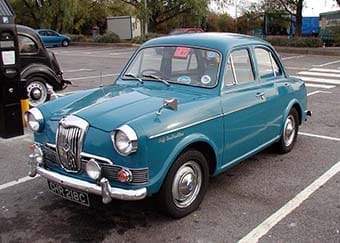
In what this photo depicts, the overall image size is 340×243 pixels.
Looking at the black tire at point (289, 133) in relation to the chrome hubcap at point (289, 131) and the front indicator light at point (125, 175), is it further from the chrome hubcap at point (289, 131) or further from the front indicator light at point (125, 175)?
the front indicator light at point (125, 175)

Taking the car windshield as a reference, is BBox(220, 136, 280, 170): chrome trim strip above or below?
below

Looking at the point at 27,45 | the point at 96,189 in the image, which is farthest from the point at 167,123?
the point at 27,45

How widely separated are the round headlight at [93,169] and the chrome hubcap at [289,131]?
3.06 m

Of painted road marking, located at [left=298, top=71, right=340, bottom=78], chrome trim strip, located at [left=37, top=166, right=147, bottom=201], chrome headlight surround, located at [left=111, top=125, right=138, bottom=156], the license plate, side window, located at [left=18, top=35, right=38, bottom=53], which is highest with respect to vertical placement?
side window, located at [left=18, top=35, right=38, bottom=53]

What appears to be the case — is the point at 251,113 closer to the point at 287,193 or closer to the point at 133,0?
the point at 287,193

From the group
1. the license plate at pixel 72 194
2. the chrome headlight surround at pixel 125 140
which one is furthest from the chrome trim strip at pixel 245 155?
the license plate at pixel 72 194

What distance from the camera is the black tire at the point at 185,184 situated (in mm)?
3826

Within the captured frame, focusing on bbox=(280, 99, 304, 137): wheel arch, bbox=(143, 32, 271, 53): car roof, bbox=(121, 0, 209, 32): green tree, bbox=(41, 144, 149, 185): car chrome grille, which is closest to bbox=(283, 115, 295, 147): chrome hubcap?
bbox=(280, 99, 304, 137): wheel arch

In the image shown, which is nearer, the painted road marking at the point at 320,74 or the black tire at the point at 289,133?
the black tire at the point at 289,133

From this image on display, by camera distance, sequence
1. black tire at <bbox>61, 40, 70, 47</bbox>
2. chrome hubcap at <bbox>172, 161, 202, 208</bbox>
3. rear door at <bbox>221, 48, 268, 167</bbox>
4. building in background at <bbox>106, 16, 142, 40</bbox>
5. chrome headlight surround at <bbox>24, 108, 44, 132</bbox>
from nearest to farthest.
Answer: chrome hubcap at <bbox>172, 161, 202, 208</bbox> < chrome headlight surround at <bbox>24, 108, 44, 132</bbox> < rear door at <bbox>221, 48, 268, 167</bbox> < black tire at <bbox>61, 40, 70, 47</bbox> < building in background at <bbox>106, 16, 142, 40</bbox>

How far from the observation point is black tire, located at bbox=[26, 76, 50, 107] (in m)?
9.68

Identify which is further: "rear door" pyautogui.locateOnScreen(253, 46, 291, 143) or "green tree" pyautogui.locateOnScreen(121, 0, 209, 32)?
"green tree" pyautogui.locateOnScreen(121, 0, 209, 32)

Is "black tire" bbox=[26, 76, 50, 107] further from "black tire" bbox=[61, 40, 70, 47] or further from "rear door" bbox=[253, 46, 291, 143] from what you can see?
"black tire" bbox=[61, 40, 70, 47]

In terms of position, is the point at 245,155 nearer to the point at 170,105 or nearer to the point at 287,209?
the point at 287,209
